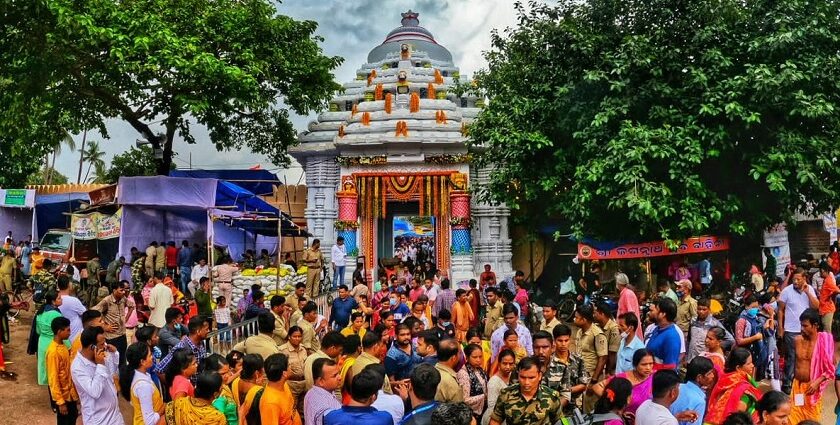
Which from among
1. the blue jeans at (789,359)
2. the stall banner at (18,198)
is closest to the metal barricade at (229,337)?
the blue jeans at (789,359)

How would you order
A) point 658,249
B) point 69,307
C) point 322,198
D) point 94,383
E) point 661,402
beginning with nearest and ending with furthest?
point 661,402
point 94,383
point 69,307
point 658,249
point 322,198

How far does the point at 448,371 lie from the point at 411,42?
1064 inches

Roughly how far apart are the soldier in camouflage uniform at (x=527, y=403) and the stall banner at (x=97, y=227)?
14471 millimetres

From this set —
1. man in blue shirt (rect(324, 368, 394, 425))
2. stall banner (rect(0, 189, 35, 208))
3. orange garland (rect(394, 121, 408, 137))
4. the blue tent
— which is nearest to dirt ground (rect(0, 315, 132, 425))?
man in blue shirt (rect(324, 368, 394, 425))

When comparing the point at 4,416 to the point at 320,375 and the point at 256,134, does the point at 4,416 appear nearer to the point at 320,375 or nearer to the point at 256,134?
the point at 320,375

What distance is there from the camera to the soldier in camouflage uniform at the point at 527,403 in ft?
13.9

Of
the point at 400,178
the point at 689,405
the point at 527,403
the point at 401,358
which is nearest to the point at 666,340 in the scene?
the point at 689,405

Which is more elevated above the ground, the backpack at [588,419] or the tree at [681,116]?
the tree at [681,116]

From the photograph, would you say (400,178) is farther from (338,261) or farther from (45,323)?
(45,323)

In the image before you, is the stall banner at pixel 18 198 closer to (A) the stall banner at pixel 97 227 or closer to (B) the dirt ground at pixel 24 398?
(A) the stall banner at pixel 97 227

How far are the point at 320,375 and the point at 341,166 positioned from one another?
14868 millimetres

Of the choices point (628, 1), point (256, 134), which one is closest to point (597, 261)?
point (628, 1)

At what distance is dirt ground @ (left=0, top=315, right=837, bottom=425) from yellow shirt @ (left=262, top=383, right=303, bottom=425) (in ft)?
13.9

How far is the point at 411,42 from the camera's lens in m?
30.3
